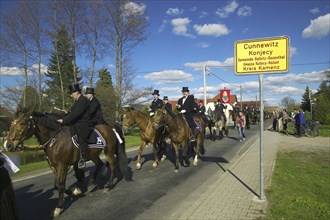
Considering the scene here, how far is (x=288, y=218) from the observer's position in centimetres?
521

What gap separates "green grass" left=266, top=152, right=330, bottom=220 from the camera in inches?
221

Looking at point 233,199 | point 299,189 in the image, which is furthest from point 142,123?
point 299,189

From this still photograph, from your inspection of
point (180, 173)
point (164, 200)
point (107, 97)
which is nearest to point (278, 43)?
point (164, 200)

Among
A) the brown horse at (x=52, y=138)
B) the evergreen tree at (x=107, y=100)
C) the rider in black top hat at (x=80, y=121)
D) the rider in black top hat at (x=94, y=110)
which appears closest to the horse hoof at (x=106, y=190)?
the rider in black top hat at (x=80, y=121)

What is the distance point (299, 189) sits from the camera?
7.44 meters

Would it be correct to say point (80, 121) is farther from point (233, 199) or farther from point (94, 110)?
point (233, 199)

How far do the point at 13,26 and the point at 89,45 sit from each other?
18.9ft

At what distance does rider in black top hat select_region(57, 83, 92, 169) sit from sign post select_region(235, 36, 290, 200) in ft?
12.1

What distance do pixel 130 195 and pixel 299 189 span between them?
4.42 meters

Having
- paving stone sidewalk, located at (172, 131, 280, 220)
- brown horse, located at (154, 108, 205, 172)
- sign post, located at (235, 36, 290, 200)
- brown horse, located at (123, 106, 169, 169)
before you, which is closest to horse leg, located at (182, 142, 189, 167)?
brown horse, located at (154, 108, 205, 172)

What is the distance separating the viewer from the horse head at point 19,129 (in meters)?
5.59

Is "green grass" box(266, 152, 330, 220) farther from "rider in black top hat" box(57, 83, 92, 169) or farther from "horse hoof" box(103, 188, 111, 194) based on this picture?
"rider in black top hat" box(57, 83, 92, 169)

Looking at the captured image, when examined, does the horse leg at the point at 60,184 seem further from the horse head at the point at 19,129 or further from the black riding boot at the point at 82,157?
the horse head at the point at 19,129

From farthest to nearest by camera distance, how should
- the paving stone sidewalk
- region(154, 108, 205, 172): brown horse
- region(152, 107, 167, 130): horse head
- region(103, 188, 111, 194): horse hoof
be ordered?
region(154, 108, 205, 172): brown horse, region(152, 107, 167, 130): horse head, region(103, 188, 111, 194): horse hoof, the paving stone sidewalk
